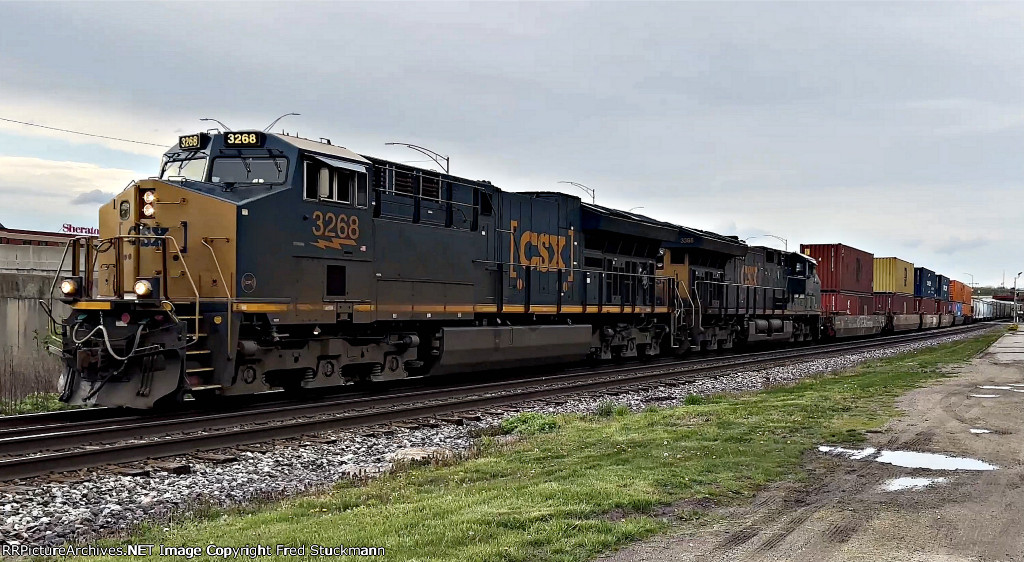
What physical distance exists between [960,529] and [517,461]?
445 centimetres

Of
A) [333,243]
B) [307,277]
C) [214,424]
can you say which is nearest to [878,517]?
[214,424]

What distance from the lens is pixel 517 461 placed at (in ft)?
30.0

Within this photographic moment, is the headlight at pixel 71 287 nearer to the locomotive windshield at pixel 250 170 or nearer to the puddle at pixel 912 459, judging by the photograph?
the locomotive windshield at pixel 250 170

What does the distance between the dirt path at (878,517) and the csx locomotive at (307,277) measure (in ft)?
26.9

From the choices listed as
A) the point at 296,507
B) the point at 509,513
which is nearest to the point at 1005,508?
the point at 509,513

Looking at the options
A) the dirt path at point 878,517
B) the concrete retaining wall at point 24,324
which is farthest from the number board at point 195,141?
the dirt path at point 878,517

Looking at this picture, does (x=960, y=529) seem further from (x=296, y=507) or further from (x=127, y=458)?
(x=127, y=458)

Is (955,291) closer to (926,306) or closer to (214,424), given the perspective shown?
(926,306)

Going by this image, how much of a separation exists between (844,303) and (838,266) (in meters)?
1.96

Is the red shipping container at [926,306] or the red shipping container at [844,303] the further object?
the red shipping container at [926,306]

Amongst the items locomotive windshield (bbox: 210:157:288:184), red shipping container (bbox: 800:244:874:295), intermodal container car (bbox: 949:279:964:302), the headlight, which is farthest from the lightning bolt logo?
intermodal container car (bbox: 949:279:964:302)

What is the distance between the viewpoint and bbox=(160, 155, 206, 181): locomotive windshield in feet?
44.3

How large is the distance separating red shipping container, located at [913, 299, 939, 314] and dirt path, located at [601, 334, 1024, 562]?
173ft

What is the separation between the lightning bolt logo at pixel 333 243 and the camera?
546 inches
